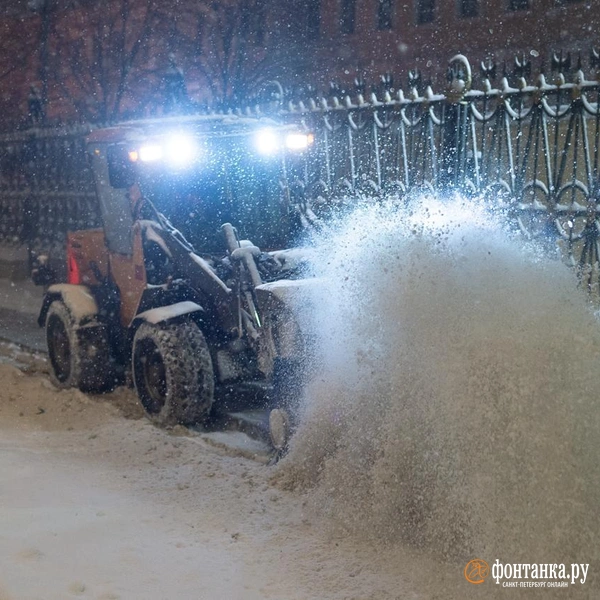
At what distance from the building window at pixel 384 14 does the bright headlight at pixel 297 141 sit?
25.8 meters

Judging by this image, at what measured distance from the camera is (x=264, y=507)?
4.82 metres

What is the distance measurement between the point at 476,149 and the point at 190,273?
3.42m

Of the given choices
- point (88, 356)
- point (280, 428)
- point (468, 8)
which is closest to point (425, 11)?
point (468, 8)

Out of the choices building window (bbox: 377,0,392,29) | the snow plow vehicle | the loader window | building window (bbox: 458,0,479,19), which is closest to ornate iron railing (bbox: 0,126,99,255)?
the snow plow vehicle

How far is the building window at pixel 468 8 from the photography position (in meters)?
28.5

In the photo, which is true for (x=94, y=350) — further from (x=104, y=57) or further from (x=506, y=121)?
(x=104, y=57)

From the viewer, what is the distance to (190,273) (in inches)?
251

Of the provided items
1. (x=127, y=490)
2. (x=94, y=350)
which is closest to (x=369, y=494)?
(x=127, y=490)

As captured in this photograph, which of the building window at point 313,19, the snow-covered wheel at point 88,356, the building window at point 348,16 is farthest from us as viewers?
the building window at point 313,19

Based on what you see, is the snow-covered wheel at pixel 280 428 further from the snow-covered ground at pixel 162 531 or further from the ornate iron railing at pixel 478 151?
the ornate iron railing at pixel 478 151

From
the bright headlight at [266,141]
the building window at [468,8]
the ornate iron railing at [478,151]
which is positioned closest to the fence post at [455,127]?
the ornate iron railing at [478,151]

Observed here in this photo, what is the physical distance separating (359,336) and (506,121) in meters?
3.65

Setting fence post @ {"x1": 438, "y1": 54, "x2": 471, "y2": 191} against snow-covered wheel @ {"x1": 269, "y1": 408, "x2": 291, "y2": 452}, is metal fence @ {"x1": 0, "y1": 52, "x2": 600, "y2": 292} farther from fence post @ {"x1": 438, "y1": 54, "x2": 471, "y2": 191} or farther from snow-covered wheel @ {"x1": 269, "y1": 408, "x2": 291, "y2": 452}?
snow-covered wheel @ {"x1": 269, "y1": 408, "x2": 291, "y2": 452}

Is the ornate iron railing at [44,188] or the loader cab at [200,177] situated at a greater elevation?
the ornate iron railing at [44,188]
